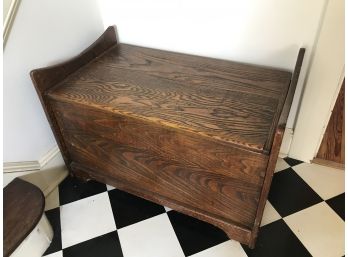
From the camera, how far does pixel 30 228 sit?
1.04m

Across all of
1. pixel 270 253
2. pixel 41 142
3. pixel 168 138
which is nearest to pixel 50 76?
pixel 41 142

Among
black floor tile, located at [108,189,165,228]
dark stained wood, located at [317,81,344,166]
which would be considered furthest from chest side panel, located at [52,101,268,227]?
dark stained wood, located at [317,81,344,166]

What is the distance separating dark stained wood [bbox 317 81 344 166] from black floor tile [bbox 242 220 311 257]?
457 millimetres

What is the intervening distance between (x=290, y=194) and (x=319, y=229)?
0.63ft

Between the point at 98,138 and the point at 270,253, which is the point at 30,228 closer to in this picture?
the point at 98,138

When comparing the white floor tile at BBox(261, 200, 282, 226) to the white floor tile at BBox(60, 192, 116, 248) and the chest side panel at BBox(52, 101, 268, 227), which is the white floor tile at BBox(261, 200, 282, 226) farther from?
the white floor tile at BBox(60, 192, 116, 248)

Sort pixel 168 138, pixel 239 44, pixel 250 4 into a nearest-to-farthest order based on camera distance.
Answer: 1. pixel 168 138
2. pixel 250 4
3. pixel 239 44

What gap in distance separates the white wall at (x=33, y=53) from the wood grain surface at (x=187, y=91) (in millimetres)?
141

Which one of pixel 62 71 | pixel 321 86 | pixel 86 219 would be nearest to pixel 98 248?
pixel 86 219

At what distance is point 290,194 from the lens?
1.33 m

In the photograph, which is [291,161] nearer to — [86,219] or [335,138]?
[335,138]

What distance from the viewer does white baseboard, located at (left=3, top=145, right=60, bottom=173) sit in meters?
1.19

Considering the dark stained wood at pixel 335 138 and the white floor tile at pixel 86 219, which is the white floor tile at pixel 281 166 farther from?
the white floor tile at pixel 86 219

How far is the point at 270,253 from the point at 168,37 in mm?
1024
